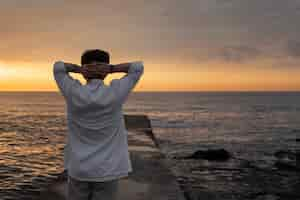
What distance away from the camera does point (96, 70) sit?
8.44 ft

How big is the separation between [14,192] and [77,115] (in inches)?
→ 396

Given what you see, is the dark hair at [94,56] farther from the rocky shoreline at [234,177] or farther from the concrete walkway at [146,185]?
the rocky shoreline at [234,177]

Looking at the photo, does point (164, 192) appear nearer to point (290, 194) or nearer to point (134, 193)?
point (134, 193)

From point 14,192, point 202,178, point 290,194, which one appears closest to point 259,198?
point 290,194

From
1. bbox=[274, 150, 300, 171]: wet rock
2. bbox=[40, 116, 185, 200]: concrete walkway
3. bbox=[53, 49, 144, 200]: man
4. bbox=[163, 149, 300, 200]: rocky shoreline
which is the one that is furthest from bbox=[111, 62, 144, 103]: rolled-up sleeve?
bbox=[274, 150, 300, 171]: wet rock

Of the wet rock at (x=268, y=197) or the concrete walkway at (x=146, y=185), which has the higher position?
the concrete walkway at (x=146, y=185)

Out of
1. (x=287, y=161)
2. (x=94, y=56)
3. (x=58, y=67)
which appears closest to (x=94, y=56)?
(x=94, y=56)

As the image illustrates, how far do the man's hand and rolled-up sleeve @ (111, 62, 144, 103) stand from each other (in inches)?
3.9

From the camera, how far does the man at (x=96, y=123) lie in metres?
2.57

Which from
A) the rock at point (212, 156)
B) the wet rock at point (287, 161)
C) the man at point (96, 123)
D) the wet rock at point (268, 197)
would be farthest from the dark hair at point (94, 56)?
the rock at point (212, 156)

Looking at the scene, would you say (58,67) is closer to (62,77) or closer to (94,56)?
(62,77)

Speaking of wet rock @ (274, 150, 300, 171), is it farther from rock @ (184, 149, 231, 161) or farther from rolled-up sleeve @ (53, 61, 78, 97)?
rolled-up sleeve @ (53, 61, 78, 97)

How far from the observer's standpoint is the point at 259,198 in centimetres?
1160

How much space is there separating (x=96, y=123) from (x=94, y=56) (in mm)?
500
